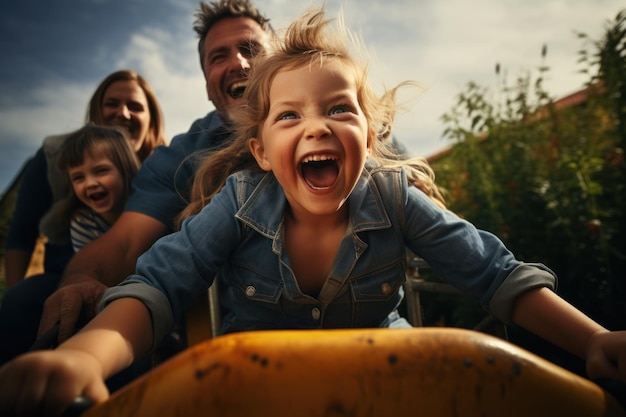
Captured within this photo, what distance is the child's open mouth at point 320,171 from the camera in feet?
4.23

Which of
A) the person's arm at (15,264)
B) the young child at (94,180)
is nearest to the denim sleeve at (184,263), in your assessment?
the young child at (94,180)

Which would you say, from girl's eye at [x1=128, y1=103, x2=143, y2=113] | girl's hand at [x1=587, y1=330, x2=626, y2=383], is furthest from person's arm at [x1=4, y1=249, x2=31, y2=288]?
girl's hand at [x1=587, y1=330, x2=626, y2=383]

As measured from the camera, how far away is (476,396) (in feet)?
1.76

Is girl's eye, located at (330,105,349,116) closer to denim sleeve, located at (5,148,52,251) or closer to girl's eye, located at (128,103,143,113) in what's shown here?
girl's eye, located at (128,103,143,113)

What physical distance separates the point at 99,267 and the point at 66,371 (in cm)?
117

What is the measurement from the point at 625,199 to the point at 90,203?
3.19 meters

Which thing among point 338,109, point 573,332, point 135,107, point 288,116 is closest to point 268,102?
point 288,116

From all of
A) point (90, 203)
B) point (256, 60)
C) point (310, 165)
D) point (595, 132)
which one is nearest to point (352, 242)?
point (310, 165)

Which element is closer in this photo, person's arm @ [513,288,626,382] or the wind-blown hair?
person's arm @ [513,288,626,382]

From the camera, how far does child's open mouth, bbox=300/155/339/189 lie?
129 cm

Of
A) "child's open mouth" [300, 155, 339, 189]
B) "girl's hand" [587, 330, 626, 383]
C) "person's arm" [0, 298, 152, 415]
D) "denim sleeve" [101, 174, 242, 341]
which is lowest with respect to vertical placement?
"girl's hand" [587, 330, 626, 383]

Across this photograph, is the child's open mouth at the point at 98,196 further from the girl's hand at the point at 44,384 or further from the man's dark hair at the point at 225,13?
the girl's hand at the point at 44,384

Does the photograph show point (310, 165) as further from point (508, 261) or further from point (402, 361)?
point (402, 361)

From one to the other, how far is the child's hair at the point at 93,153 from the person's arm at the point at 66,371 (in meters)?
1.77
